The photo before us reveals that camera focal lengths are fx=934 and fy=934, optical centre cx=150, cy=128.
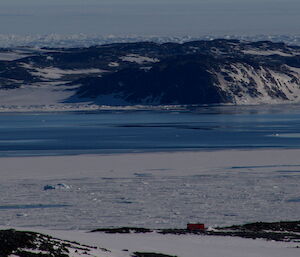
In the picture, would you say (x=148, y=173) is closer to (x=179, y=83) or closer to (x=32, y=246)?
(x=32, y=246)

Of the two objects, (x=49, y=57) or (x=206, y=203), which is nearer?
(x=206, y=203)

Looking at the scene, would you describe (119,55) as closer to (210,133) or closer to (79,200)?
(210,133)

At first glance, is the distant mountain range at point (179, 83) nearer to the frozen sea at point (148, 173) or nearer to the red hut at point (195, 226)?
the frozen sea at point (148, 173)

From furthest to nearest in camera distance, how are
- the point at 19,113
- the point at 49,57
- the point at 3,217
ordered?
the point at 49,57 < the point at 19,113 < the point at 3,217

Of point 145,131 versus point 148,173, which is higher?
point 148,173

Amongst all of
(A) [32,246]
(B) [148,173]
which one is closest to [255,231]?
(A) [32,246]

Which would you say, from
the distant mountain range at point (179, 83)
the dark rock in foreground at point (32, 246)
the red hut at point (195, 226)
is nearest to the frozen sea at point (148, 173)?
the red hut at point (195, 226)

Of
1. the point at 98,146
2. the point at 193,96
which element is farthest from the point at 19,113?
the point at 98,146

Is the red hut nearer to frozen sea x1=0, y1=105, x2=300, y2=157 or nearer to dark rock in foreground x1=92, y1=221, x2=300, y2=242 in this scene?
dark rock in foreground x1=92, y1=221, x2=300, y2=242

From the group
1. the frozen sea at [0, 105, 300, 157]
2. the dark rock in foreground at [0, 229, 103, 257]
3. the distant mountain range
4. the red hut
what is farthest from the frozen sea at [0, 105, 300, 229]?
the distant mountain range
